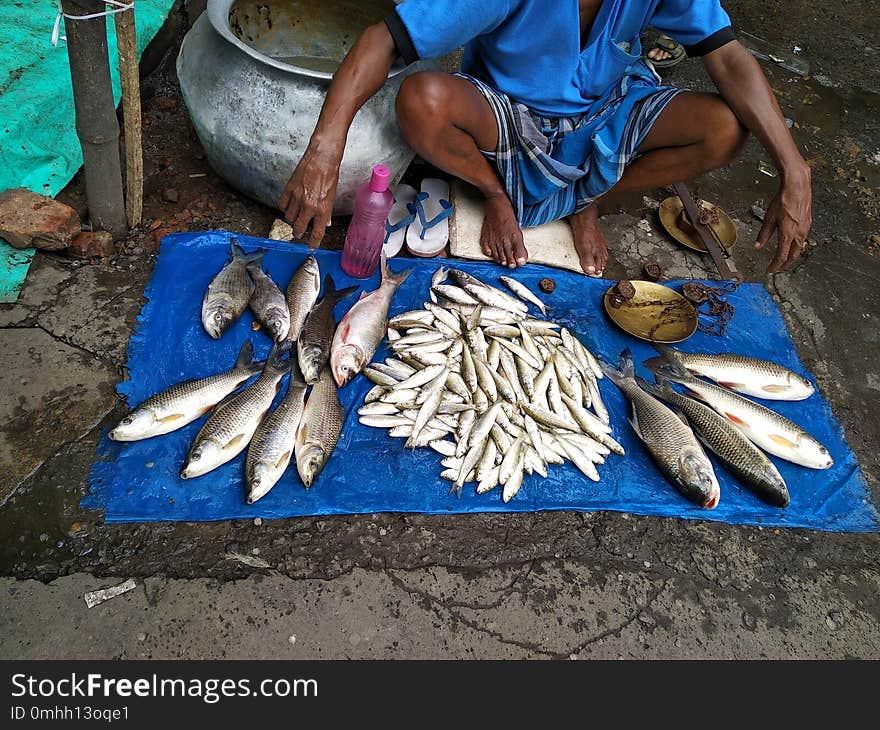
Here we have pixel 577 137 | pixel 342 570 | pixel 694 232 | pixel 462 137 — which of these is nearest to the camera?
pixel 342 570

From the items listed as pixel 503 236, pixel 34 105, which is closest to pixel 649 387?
pixel 503 236

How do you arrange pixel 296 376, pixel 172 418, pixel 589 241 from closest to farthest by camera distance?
pixel 172 418
pixel 296 376
pixel 589 241

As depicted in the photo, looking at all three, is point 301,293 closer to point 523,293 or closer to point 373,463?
point 373,463

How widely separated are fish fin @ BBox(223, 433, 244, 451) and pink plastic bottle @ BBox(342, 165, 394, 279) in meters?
1.13

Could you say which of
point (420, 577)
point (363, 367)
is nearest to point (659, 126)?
point (363, 367)

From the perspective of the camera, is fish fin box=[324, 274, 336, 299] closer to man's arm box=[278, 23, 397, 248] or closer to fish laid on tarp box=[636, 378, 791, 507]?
man's arm box=[278, 23, 397, 248]

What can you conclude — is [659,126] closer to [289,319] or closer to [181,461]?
[289,319]

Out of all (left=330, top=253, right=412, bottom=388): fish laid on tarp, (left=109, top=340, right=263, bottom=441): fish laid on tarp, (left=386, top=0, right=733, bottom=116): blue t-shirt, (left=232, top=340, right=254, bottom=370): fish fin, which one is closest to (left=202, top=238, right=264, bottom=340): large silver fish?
(left=232, top=340, right=254, bottom=370): fish fin

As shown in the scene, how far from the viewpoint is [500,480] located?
266 centimetres

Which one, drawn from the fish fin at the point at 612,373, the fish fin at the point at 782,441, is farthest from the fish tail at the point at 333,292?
the fish fin at the point at 782,441

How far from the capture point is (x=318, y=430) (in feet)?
8.41

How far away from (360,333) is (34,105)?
215 centimetres

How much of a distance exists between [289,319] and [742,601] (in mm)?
2303

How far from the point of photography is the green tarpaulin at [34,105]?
323 centimetres
